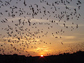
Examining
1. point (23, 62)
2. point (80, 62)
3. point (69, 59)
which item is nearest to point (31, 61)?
point (23, 62)

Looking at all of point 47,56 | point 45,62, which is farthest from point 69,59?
point 47,56

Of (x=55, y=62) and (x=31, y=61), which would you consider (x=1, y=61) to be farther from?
(x=55, y=62)

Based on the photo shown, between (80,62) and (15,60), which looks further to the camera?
(15,60)

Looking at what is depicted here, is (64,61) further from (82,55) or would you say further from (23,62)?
(23,62)

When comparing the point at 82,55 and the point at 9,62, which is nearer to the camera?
the point at 9,62

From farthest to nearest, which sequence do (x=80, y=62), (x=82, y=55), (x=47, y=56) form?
(x=47, y=56) < (x=82, y=55) < (x=80, y=62)

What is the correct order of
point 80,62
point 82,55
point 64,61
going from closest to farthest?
point 80,62, point 64,61, point 82,55

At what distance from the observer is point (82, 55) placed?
24.8 m

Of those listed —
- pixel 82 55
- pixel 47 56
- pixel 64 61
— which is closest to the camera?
pixel 64 61

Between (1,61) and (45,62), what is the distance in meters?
5.64

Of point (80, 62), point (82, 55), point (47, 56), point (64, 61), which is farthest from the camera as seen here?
point (47, 56)

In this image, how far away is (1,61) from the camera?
76.4 feet

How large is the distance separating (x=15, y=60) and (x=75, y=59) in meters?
7.71

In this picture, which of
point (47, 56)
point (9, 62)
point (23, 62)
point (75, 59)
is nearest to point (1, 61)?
point (9, 62)
